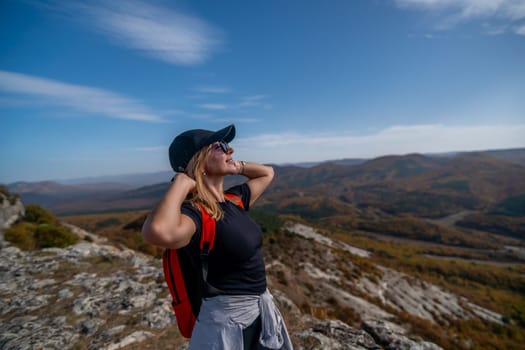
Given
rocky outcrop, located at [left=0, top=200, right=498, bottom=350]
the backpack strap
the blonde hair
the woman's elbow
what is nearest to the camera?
the woman's elbow

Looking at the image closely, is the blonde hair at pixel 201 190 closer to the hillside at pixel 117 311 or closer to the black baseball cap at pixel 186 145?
the black baseball cap at pixel 186 145

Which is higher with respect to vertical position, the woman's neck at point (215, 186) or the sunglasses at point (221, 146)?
the sunglasses at point (221, 146)

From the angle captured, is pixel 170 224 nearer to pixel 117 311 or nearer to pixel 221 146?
pixel 221 146

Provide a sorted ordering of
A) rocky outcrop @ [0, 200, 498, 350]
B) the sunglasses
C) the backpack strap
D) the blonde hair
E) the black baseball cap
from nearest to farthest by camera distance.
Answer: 1. the blonde hair
2. the black baseball cap
3. the sunglasses
4. the backpack strap
5. rocky outcrop @ [0, 200, 498, 350]

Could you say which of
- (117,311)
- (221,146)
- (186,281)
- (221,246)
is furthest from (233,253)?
(117,311)

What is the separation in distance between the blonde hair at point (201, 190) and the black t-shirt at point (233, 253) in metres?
0.07

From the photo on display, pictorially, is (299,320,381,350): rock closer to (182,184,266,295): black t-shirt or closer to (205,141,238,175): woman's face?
(182,184,266,295): black t-shirt

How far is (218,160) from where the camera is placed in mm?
2127

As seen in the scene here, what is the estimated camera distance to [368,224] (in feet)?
339

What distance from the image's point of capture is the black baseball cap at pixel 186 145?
2.03m

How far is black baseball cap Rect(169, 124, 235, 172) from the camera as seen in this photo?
203 centimetres

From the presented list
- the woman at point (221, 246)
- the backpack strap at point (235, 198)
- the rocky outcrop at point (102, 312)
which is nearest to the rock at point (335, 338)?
the rocky outcrop at point (102, 312)

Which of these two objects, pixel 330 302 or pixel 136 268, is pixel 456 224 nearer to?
pixel 330 302

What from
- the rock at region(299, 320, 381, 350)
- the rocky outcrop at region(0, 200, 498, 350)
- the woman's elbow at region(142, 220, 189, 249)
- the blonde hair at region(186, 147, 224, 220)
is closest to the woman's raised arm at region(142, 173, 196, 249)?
the woman's elbow at region(142, 220, 189, 249)
